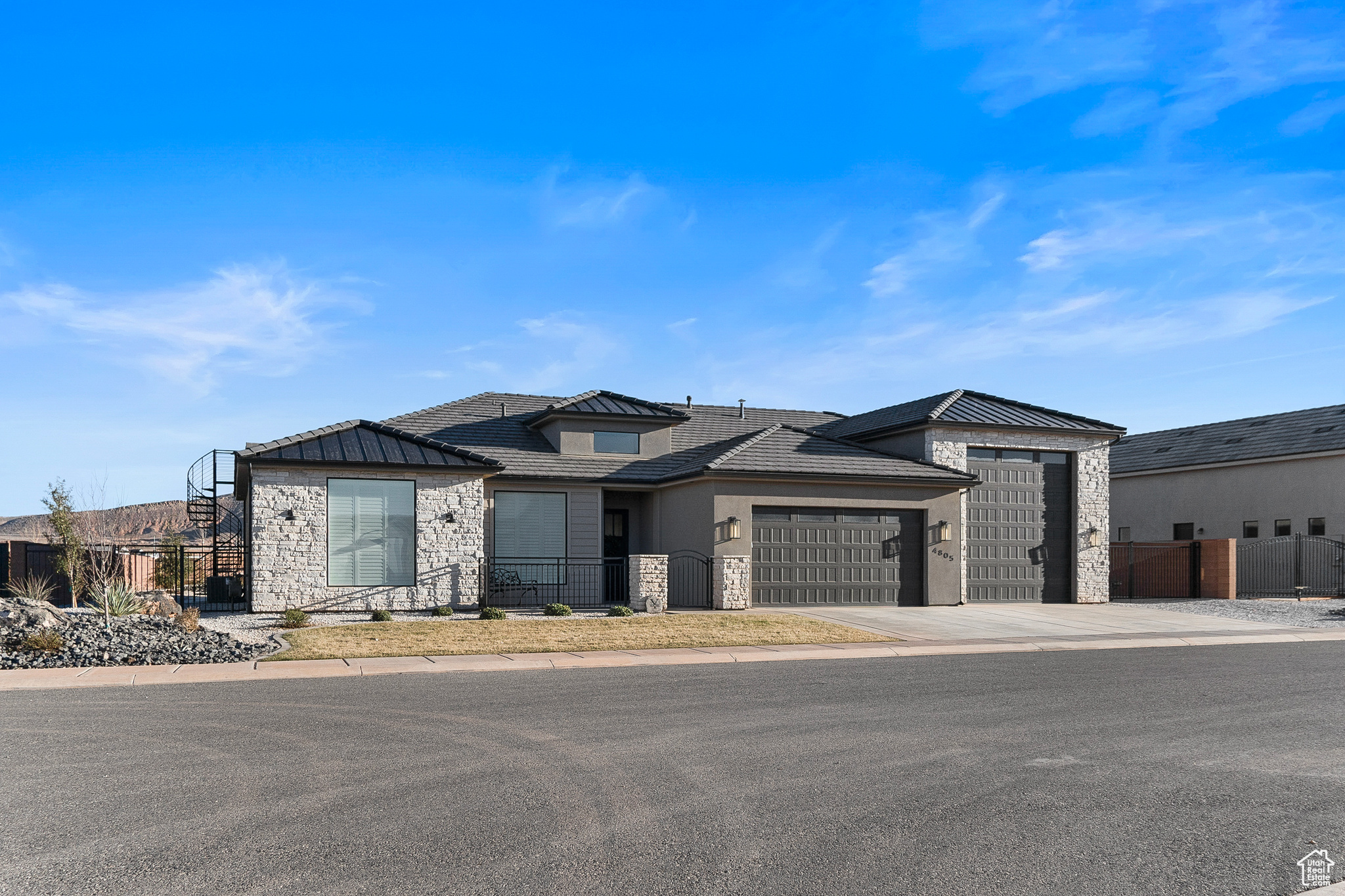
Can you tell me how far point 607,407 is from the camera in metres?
29.6

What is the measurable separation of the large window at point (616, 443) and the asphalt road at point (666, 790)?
655 inches

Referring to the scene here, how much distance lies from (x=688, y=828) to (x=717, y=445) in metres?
23.1

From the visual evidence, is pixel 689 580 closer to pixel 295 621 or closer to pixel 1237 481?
pixel 295 621

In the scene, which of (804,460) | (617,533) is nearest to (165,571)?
(617,533)

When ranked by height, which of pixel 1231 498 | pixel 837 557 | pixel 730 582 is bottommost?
pixel 730 582

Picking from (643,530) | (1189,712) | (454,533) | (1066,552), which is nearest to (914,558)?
(1066,552)

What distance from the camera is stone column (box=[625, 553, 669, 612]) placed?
23.5 m

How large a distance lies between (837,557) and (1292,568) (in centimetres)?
1724

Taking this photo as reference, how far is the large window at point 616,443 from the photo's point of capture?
96.0 feet

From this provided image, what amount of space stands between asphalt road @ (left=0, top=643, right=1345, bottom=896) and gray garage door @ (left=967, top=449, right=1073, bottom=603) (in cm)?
1546

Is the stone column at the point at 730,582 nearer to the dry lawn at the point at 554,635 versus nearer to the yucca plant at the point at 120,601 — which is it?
the dry lawn at the point at 554,635

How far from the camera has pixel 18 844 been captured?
622 cm

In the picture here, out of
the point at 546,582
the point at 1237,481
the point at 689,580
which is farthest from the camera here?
the point at 1237,481

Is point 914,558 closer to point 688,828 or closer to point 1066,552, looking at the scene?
point 1066,552
